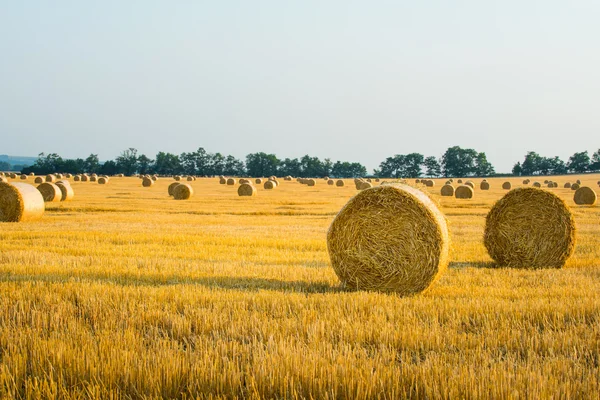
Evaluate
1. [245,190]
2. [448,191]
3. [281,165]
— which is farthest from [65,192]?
[281,165]

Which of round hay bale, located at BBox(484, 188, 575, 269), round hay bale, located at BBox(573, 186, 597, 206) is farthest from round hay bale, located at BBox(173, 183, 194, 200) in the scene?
round hay bale, located at BBox(484, 188, 575, 269)

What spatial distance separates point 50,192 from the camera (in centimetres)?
2853

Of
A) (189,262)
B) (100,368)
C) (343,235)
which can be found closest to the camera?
(100,368)

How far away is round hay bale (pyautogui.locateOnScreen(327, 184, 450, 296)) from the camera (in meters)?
8.38

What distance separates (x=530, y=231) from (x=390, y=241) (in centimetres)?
441

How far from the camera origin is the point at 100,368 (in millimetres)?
4297

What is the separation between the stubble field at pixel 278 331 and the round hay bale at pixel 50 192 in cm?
1932

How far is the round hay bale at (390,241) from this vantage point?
8.38 meters

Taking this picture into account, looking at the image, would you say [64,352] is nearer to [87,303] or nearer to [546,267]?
[87,303]

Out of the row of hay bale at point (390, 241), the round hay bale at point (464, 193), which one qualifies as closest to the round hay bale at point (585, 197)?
the round hay bale at point (464, 193)

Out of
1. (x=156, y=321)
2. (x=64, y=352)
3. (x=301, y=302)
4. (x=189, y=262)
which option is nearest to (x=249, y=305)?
(x=301, y=302)

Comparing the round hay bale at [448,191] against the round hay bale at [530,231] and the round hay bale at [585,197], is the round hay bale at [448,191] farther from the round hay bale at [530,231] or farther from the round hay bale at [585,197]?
the round hay bale at [530,231]

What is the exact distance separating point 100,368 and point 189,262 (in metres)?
6.09

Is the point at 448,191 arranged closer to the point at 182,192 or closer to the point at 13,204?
the point at 182,192
